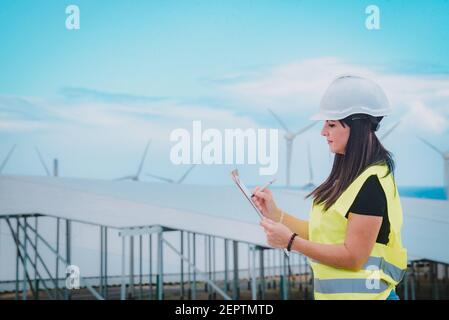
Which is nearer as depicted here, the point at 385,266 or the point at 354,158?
the point at 385,266

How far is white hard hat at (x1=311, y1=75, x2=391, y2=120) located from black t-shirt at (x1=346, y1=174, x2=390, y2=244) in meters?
0.45

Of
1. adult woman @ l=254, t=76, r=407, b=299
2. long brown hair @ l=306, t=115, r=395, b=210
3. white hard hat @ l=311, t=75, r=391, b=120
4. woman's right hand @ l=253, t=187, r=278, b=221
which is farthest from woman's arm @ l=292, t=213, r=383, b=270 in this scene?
white hard hat @ l=311, t=75, r=391, b=120

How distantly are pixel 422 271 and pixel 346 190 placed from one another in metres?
6.10

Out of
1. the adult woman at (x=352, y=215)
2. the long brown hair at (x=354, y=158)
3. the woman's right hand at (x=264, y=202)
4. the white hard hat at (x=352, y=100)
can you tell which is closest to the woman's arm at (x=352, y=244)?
the adult woman at (x=352, y=215)

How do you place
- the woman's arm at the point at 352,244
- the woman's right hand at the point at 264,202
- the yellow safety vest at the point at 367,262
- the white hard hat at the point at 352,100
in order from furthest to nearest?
the white hard hat at the point at 352,100, the woman's right hand at the point at 264,202, the yellow safety vest at the point at 367,262, the woman's arm at the point at 352,244

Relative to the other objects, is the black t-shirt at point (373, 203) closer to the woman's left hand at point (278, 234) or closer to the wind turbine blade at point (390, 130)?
the woman's left hand at point (278, 234)

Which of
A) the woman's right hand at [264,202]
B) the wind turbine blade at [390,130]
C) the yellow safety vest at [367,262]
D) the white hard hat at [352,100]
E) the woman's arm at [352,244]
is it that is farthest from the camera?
the wind turbine blade at [390,130]

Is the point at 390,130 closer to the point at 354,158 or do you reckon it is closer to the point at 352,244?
the point at 354,158

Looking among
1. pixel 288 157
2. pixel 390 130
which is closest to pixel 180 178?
pixel 288 157

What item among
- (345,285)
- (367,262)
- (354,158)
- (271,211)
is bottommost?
(345,285)

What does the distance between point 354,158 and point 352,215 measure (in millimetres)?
442

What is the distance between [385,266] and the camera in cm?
334

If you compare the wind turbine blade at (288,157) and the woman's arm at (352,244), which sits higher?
the wind turbine blade at (288,157)

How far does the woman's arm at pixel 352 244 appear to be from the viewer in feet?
10.4
